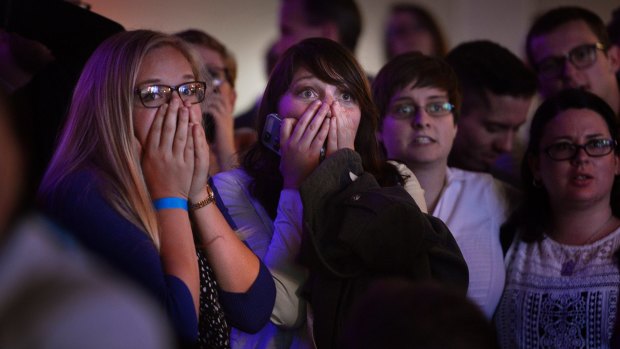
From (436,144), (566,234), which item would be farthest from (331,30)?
(566,234)

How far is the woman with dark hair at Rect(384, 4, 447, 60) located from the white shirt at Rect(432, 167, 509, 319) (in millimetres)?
1689

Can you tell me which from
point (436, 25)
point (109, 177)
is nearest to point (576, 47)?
point (436, 25)

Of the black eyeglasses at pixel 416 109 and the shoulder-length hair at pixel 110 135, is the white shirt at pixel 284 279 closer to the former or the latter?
the shoulder-length hair at pixel 110 135

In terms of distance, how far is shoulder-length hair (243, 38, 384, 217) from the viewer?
6.96 feet

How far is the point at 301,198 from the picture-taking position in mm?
1899

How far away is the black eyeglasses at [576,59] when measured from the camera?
3.06 meters

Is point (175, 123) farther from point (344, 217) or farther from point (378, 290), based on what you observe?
point (378, 290)

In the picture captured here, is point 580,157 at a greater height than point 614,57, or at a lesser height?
lesser

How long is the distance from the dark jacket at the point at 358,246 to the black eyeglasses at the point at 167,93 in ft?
1.00

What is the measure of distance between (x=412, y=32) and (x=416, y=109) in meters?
1.93

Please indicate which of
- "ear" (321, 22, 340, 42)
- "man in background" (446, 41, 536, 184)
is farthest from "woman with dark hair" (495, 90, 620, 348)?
"ear" (321, 22, 340, 42)

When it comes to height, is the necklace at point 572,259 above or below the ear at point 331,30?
below

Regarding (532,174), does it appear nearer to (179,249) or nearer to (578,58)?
(578,58)

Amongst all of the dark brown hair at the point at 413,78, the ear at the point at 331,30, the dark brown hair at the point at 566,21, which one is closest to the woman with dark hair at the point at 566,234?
the dark brown hair at the point at 413,78
